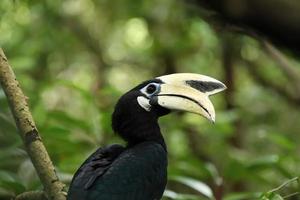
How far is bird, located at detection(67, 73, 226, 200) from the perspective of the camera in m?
2.29

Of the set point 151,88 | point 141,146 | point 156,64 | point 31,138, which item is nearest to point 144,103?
point 151,88

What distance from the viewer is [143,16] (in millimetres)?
5293

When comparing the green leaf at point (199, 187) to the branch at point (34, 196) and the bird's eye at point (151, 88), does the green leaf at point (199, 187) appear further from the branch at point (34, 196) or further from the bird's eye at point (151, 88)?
the branch at point (34, 196)

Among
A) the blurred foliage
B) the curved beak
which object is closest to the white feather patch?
the curved beak

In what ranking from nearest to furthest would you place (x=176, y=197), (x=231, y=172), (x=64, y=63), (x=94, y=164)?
1. (x=94, y=164)
2. (x=176, y=197)
3. (x=231, y=172)
4. (x=64, y=63)

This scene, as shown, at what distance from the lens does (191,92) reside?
2465 millimetres

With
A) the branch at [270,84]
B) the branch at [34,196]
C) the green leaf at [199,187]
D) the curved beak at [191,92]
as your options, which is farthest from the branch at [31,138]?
the branch at [270,84]

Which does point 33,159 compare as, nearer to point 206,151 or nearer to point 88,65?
point 206,151

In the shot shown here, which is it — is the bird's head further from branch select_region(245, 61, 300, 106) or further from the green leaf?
branch select_region(245, 61, 300, 106)

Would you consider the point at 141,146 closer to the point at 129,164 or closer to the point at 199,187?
the point at 129,164

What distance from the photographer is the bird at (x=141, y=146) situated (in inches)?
90.0

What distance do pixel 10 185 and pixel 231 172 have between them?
3.77ft

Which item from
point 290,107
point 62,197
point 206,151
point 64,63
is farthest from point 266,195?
point 64,63

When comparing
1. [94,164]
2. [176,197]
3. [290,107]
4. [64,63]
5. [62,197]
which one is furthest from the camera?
[64,63]
